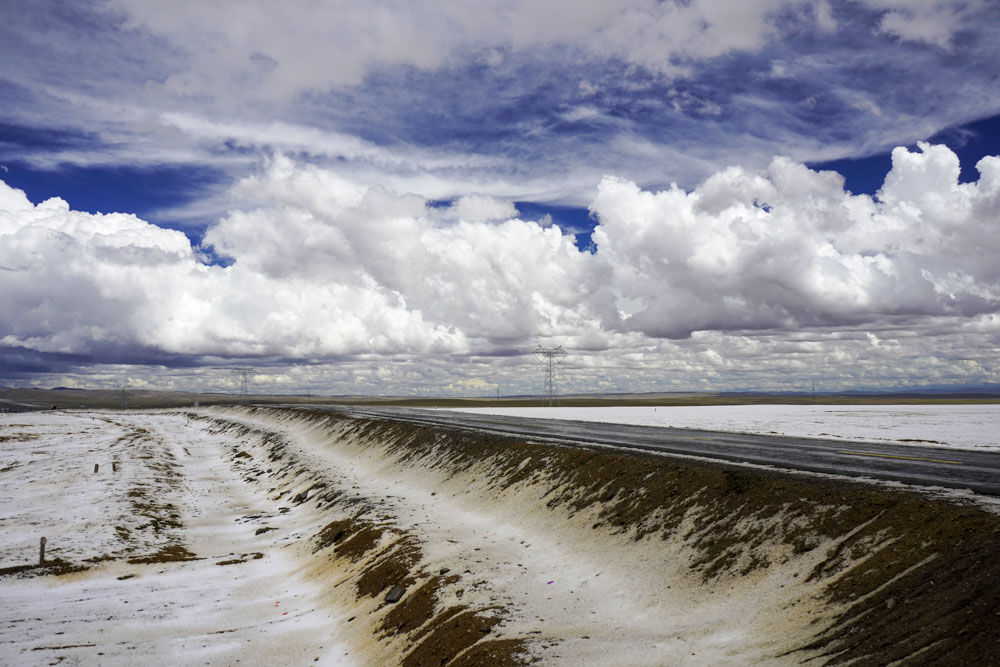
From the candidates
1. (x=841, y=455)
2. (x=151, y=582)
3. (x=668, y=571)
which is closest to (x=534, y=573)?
(x=668, y=571)

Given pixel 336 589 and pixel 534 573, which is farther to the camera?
pixel 336 589

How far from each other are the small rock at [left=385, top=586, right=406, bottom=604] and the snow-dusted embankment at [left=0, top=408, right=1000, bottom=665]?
6cm

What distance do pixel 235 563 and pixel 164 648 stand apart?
7.67m

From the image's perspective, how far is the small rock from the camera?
15641 millimetres

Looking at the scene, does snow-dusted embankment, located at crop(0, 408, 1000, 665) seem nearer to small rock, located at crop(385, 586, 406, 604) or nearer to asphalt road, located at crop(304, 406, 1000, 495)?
small rock, located at crop(385, 586, 406, 604)

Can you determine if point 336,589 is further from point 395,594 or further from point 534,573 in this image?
point 534,573

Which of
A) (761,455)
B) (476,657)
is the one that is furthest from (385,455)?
(476,657)

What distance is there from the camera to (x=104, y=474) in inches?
1842

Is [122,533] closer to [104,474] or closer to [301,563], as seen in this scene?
[301,563]

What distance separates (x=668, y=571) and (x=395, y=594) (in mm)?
7008

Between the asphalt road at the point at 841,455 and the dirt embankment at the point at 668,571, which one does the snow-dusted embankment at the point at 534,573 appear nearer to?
the dirt embankment at the point at 668,571

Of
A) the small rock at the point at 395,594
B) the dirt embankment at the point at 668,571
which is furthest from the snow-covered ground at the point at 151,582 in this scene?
the dirt embankment at the point at 668,571

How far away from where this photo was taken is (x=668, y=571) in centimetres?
1405

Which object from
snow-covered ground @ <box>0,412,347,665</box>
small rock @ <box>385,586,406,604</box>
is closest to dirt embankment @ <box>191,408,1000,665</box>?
small rock @ <box>385,586,406,604</box>
